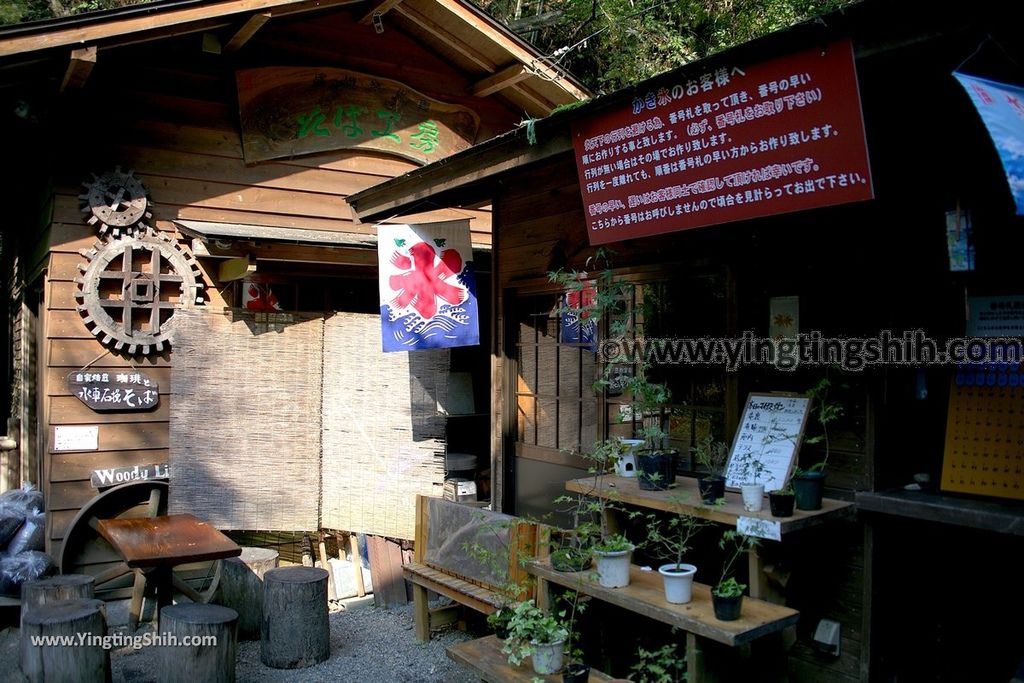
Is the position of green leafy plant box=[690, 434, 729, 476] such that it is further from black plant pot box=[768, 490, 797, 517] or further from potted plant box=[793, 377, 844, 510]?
black plant pot box=[768, 490, 797, 517]

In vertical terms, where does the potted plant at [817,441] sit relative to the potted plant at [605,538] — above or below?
above

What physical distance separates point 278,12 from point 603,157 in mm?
4656

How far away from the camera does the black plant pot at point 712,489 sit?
165 inches

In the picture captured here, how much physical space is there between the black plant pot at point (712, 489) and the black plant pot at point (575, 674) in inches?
45.4

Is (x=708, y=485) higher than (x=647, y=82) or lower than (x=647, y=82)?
lower

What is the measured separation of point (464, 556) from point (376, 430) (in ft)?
7.08

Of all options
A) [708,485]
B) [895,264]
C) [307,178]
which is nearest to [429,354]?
[307,178]

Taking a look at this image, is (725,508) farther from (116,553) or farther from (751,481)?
(116,553)

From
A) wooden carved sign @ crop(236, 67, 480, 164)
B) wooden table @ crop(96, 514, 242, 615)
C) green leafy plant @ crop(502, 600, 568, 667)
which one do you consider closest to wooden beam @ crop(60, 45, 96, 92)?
wooden carved sign @ crop(236, 67, 480, 164)

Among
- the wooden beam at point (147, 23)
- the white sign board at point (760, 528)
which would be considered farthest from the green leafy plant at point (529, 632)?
the wooden beam at point (147, 23)

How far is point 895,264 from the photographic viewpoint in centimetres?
426

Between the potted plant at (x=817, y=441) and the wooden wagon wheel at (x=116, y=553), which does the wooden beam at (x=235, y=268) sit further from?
the potted plant at (x=817, y=441)

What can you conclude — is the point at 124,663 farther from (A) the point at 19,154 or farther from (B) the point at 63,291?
(A) the point at 19,154

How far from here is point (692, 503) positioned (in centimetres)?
421
